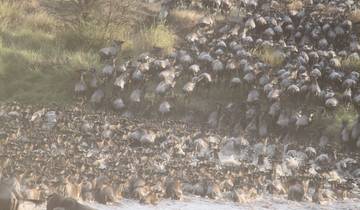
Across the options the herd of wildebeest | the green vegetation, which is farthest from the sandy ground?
the green vegetation

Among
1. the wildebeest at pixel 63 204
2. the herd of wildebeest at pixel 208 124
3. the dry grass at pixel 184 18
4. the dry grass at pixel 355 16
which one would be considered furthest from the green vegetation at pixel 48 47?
the wildebeest at pixel 63 204

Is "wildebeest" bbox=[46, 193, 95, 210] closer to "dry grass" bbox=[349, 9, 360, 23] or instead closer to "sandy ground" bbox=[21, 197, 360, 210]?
"sandy ground" bbox=[21, 197, 360, 210]

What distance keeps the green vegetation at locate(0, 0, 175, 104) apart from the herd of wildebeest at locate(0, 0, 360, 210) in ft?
1.40

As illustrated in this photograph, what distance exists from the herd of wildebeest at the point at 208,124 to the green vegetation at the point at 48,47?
0.43m

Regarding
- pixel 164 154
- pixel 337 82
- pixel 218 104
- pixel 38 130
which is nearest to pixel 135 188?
pixel 164 154

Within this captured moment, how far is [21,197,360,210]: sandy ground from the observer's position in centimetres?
551

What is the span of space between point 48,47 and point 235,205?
5.97 metres

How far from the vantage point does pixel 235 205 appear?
592 centimetres

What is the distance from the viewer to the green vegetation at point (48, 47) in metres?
9.46

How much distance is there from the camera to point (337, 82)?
32.0 ft

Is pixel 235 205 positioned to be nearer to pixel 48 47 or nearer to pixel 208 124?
pixel 208 124

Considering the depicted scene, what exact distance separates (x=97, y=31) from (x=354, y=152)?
5330 mm

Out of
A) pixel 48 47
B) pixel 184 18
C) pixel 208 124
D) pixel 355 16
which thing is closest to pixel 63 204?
pixel 208 124

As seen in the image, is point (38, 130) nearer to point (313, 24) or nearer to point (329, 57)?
point (329, 57)
